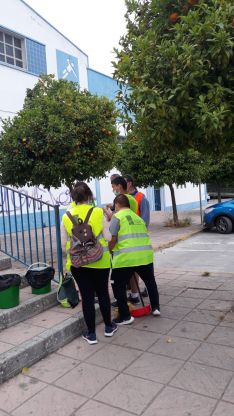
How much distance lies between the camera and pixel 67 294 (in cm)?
458

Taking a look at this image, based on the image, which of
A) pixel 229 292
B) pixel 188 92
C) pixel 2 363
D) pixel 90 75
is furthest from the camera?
pixel 90 75

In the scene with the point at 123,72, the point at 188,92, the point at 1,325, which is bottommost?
the point at 1,325

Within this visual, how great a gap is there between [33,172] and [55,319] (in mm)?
3400

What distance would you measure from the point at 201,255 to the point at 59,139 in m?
4.53

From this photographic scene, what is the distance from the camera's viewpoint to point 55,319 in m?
4.25

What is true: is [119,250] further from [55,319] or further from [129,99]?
[129,99]

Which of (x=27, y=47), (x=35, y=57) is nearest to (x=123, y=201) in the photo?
(x=27, y=47)

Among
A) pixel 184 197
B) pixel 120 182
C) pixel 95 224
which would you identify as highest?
pixel 120 182

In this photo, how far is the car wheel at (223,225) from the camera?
39.8ft

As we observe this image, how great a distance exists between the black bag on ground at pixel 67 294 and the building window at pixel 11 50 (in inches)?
400

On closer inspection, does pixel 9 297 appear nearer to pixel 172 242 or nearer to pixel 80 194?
pixel 80 194

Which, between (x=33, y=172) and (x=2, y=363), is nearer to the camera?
(x=2, y=363)

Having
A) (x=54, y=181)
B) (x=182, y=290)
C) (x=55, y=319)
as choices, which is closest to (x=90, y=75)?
(x=54, y=181)

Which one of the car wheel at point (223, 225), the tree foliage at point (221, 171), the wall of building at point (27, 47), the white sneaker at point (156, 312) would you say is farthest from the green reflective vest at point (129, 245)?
the tree foliage at point (221, 171)
